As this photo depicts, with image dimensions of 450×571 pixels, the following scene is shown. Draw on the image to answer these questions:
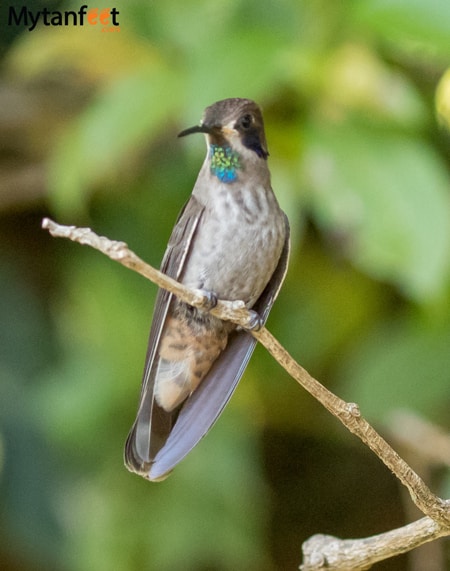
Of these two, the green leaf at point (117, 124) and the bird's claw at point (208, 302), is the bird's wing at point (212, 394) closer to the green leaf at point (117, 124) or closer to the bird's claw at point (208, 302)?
the bird's claw at point (208, 302)

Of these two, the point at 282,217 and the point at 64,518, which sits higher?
the point at 282,217

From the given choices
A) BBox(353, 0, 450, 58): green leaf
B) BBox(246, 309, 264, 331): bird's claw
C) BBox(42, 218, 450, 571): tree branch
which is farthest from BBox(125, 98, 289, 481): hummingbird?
BBox(353, 0, 450, 58): green leaf

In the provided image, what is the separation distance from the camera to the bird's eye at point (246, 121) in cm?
157

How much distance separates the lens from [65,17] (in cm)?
278

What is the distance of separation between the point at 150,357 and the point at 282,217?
345 mm

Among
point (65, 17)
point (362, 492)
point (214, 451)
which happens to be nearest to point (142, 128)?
point (65, 17)

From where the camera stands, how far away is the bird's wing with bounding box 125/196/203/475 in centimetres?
169

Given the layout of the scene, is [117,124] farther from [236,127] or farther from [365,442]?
[365,442]

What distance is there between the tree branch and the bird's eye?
11.0 inches

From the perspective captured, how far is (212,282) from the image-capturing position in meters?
1.77

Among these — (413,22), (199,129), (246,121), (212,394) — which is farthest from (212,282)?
(413,22)

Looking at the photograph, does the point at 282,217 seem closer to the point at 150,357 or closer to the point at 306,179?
the point at 150,357

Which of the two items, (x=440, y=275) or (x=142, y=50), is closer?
(x=440, y=275)

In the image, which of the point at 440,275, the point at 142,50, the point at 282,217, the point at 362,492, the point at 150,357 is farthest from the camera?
the point at 362,492
